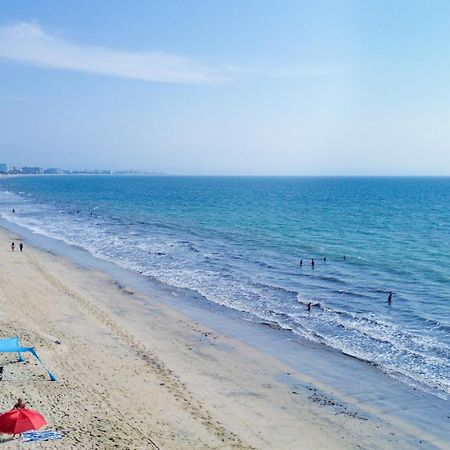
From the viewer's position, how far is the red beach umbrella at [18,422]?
1297 centimetres

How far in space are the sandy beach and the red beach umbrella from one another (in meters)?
0.67

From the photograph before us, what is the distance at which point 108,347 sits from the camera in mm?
22250

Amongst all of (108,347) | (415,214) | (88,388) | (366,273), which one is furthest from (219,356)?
(415,214)

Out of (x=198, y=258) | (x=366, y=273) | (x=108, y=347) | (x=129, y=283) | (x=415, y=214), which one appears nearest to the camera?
(x=108, y=347)

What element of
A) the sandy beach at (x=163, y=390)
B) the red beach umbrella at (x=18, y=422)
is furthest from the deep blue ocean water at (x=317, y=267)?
the red beach umbrella at (x=18, y=422)

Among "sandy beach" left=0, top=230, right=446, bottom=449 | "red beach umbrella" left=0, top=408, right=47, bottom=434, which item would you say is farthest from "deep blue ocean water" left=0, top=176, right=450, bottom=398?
"red beach umbrella" left=0, top=408, right=47, bottom=434

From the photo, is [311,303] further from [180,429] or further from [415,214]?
[415,214]

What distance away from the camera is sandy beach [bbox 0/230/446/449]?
1516 cm

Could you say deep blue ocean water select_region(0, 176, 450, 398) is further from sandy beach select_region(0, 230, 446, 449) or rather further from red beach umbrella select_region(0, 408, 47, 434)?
red beach umbrella select_region(0, 408, 47, 434)

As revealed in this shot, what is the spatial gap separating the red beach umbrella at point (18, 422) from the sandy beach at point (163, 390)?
67 cm

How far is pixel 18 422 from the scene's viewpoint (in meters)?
13.0

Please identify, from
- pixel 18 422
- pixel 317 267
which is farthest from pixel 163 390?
pixel 317 267

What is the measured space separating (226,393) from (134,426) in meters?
4.36

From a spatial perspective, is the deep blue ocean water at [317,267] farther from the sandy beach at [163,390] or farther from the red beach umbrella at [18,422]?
the red beach umbrella at [18,422]
